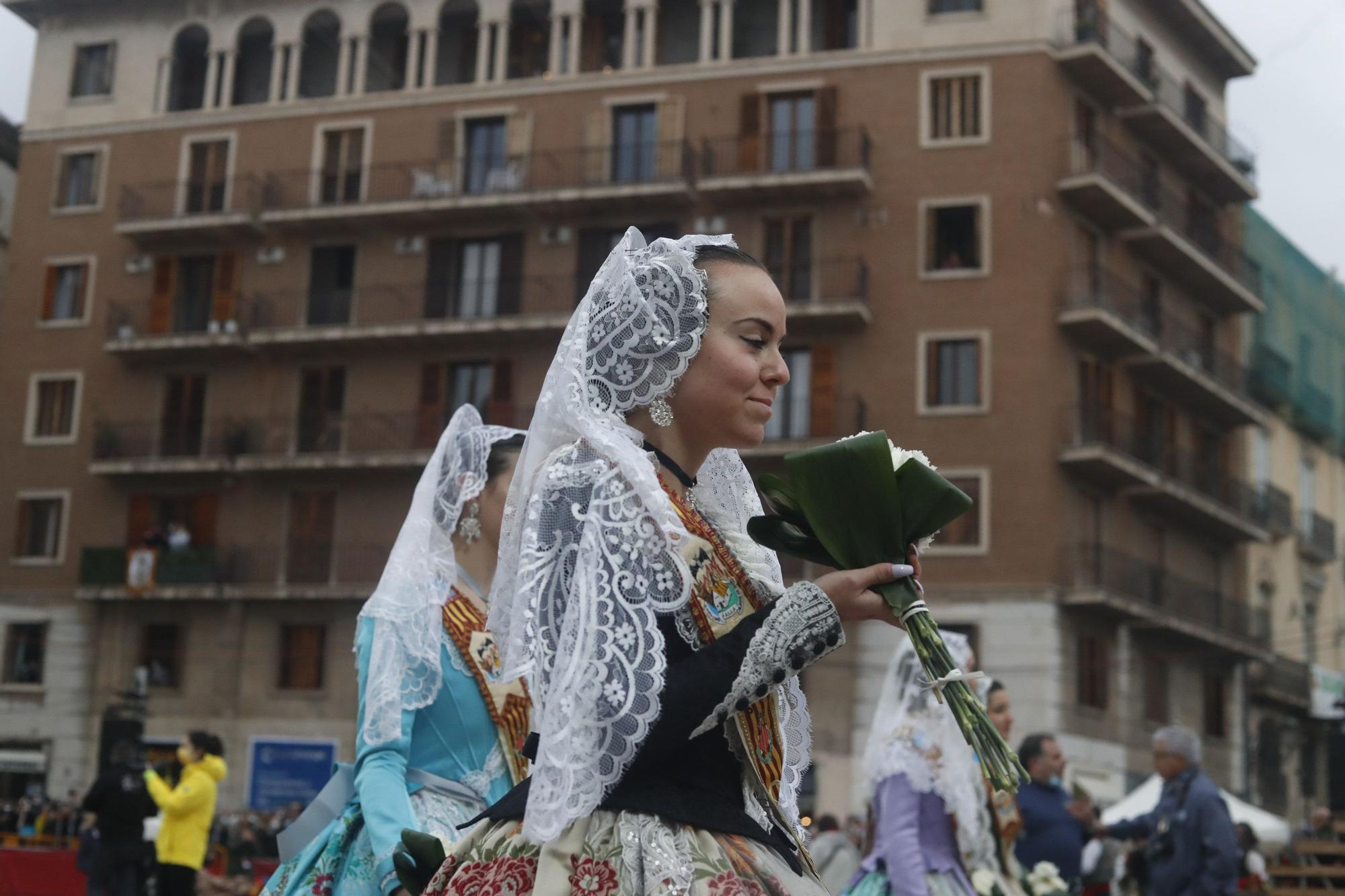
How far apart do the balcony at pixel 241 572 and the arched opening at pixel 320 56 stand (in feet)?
32.6

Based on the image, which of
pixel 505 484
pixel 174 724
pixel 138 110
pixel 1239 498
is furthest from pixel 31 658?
pixel 505 484

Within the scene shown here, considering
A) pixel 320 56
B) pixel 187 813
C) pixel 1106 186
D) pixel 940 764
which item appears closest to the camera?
pixel 940 764

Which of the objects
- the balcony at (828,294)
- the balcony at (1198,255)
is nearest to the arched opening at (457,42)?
the balcony at (828,294)

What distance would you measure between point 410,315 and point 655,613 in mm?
33064

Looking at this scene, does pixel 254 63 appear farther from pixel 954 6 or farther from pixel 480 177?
pixel 954 6

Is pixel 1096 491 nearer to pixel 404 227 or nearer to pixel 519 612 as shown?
pixel 404 227

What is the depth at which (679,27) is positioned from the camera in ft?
120

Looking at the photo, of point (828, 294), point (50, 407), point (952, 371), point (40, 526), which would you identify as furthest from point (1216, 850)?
point (50, 407)

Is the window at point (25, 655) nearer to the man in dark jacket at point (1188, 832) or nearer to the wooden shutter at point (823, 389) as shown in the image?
the wooden shutter at point (823, 389)

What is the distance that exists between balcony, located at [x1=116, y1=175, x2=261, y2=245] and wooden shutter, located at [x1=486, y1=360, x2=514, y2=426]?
20.2ft

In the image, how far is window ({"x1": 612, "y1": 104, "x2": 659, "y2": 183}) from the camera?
3503 cm

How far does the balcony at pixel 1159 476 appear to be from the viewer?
108 feet

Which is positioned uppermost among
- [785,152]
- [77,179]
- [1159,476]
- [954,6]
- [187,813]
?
[954,6]

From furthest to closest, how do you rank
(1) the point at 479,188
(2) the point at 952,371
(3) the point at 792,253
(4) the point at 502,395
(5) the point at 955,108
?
(1) the point at 479,188 < (4) the point at 502,395 < (3) the point at 792,253 < (5) the point at 955,108 < (2) the point at 952,371
